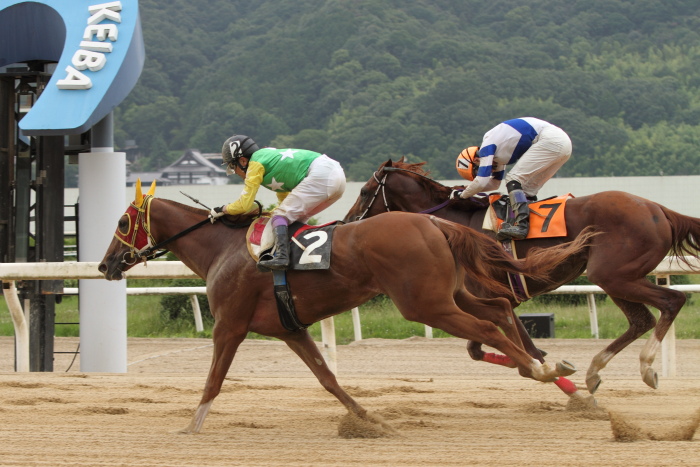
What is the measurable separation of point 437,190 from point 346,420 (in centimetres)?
233

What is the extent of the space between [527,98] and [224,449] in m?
55.1

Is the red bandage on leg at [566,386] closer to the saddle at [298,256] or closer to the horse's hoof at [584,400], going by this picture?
the horse's hoof at [584,400]

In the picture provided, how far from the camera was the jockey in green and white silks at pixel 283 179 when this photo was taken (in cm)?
564

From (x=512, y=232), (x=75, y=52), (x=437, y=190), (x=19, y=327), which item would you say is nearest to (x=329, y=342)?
(x=437, y=190)

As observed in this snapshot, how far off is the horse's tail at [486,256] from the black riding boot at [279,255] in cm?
87

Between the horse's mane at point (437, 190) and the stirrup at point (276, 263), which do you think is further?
the horse's mane at point (437, 190)

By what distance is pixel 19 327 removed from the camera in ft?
26.2

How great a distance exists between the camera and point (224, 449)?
4859mm

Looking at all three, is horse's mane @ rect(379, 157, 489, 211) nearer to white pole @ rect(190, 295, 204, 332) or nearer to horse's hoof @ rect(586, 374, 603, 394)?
horse's hoof @ rect(586, 374, 603, 394)

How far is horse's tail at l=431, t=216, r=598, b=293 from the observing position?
→ 17.5ft

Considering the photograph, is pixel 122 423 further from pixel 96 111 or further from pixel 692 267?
pixel 692 267

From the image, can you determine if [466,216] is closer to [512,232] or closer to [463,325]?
[512,232]

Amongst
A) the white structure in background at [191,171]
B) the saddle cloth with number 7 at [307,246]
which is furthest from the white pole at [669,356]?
the white structure in background at [191,171]

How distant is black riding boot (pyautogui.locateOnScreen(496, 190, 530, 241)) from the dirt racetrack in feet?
3.72
